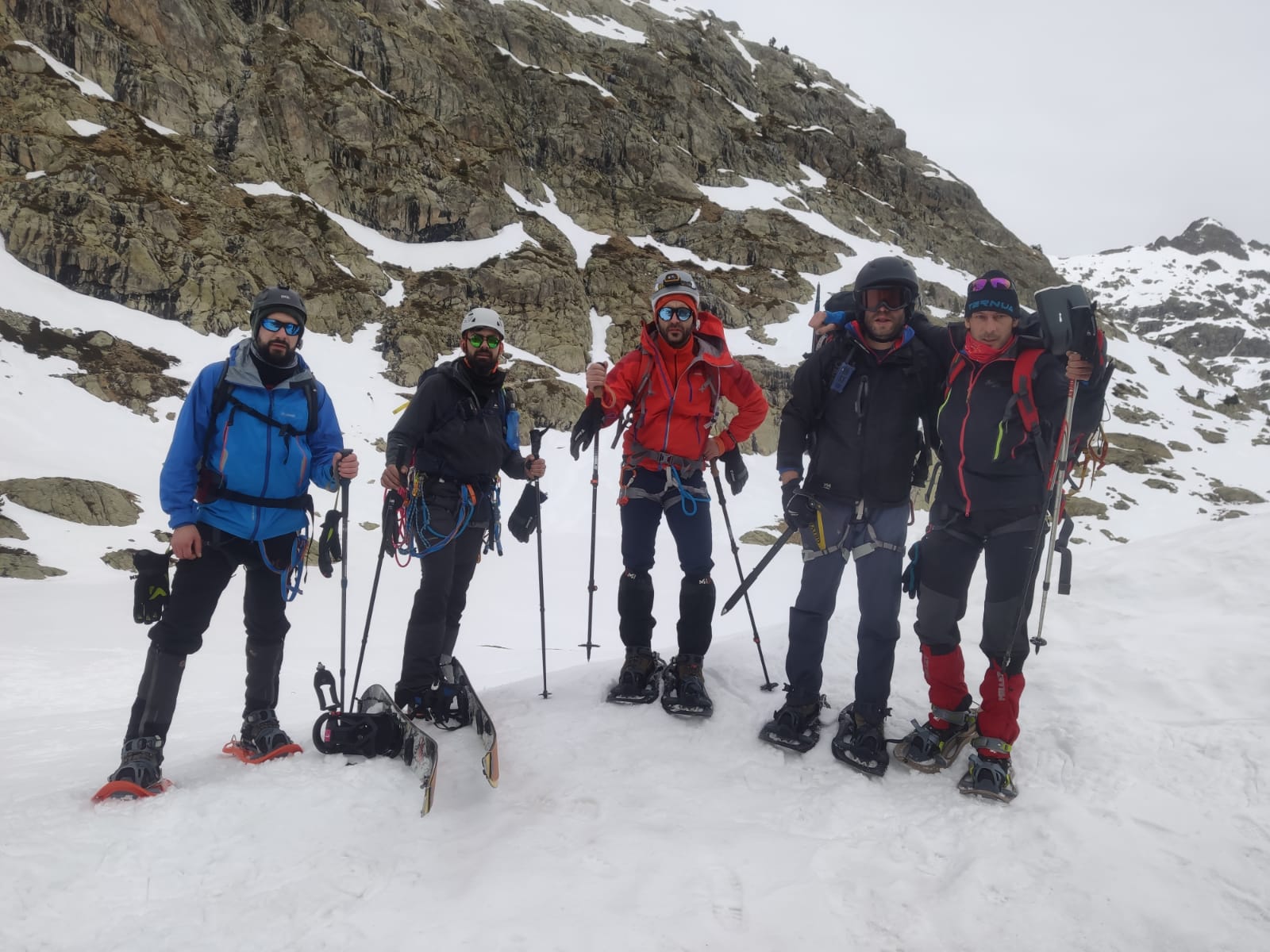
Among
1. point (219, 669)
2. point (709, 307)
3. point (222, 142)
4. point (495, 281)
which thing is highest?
point (222, 142)

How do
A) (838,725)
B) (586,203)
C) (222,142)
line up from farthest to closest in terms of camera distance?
(586,203) < (222,142) < (838,725)

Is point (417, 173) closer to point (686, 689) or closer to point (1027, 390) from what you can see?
point (686, 689)

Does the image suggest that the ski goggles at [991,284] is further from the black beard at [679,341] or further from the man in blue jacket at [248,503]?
the man in blue jacket at [248,503]

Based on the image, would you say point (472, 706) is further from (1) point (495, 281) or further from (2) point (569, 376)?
(1) point (495, 281)

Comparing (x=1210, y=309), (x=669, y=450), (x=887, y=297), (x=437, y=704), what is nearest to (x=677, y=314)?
(x=669, y=450)

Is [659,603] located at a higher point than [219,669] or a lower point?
lower

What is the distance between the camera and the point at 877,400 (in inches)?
185

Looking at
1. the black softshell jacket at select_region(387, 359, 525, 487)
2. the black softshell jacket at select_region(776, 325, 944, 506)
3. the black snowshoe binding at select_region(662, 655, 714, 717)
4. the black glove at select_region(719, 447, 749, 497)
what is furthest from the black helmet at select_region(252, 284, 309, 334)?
the black snowshoe binding at select_region(662, 655, 714, 717)

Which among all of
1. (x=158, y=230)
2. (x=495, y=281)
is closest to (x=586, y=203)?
(x=495, y=281)

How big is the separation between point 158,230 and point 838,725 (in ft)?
128

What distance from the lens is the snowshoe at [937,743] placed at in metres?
4.38

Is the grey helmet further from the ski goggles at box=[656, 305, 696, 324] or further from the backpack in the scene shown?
the backpack

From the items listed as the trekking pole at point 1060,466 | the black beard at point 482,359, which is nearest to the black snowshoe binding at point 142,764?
the black beard at point 482,359

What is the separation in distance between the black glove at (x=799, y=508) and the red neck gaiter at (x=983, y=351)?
4.47 feet
